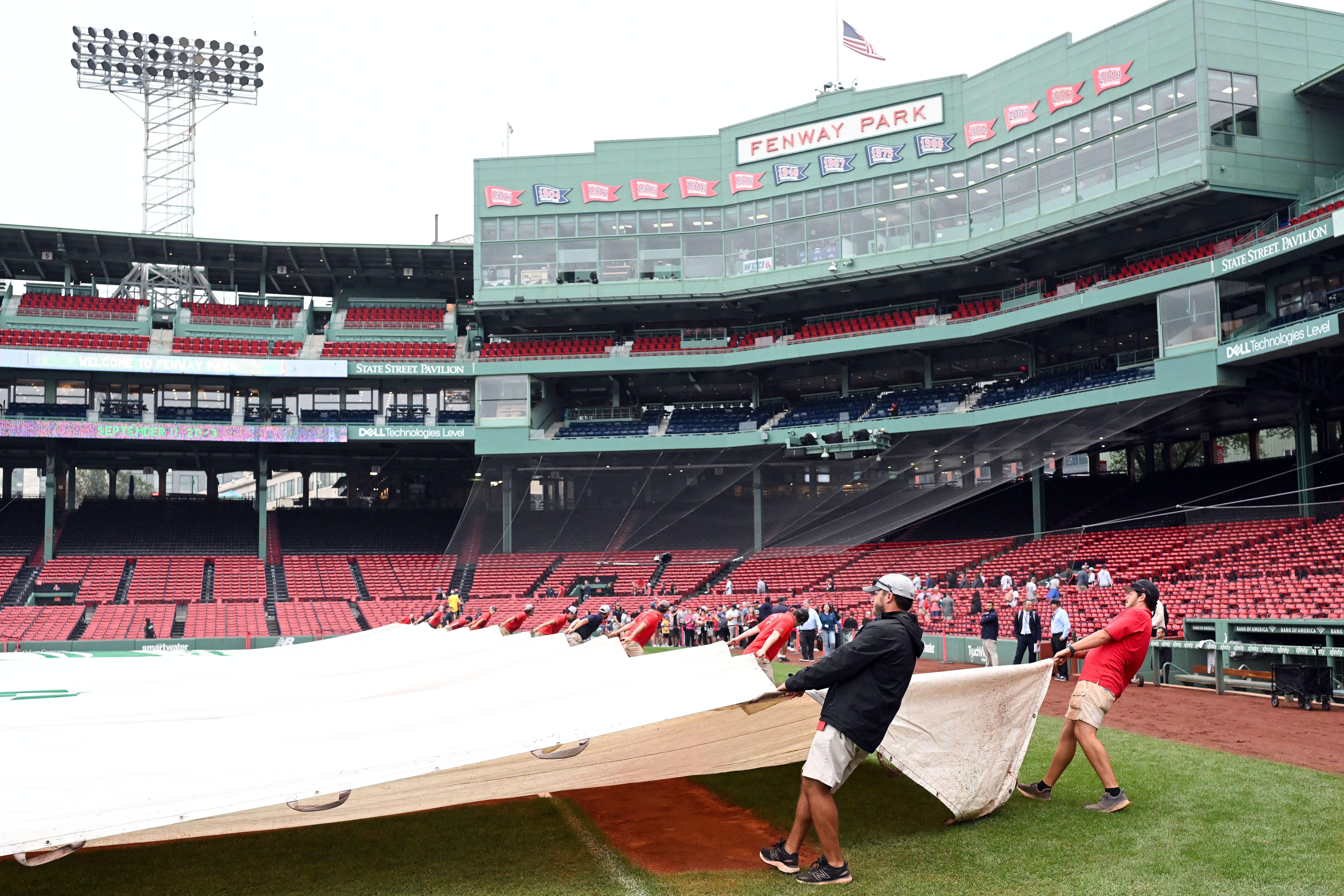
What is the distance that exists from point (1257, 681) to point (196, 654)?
55.3 feet

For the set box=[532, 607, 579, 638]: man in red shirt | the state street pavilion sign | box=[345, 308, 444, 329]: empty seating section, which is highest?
the state street pavilion sign

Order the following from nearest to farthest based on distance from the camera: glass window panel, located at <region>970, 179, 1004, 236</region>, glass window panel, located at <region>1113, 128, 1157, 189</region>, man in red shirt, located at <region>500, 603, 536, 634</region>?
man in red shirt, located at <region>500, 603, 536, 634</region> < glass window panel, located at <region>1113, 128, 1157, 189</region> < glass window panel, located at <region>970, 179, 1004, 236</region>

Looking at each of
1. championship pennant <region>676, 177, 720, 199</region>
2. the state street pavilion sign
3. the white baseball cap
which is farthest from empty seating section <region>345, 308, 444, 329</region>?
the white baseball cap

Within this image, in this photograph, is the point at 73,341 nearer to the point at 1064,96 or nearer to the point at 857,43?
the point at 857,43

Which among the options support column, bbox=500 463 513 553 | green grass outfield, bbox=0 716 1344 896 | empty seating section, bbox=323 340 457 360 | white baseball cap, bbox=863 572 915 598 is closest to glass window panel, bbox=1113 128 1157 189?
support column, bbox=500 463 513 553

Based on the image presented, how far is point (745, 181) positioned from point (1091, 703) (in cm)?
3949

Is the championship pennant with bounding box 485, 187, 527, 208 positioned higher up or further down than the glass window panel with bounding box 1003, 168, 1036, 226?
higher up

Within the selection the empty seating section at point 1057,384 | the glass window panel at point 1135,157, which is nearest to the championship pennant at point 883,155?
the glass window panel at point 1135,157

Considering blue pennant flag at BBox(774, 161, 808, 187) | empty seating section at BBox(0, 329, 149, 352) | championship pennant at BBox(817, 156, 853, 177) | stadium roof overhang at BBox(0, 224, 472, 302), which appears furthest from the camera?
stadium roof overhang at BBox(0, 224, 472, 302)

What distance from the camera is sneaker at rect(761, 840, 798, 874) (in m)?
5.85

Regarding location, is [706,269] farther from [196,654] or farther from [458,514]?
[196,654]

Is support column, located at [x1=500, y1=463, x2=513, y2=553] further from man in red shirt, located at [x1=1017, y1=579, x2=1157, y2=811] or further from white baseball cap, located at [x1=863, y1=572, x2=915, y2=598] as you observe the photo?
white baseball cap, located at [x1=863, y1=572, x2=915, y2=598]

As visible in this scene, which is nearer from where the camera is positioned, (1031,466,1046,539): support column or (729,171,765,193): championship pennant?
(1031,466,1046,539): support column

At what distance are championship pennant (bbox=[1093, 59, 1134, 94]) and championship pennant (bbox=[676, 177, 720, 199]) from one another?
52.5ft
